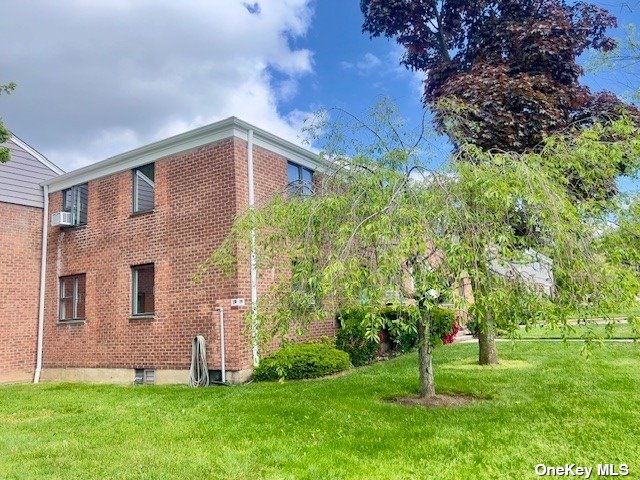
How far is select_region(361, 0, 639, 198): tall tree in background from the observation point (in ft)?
33.3

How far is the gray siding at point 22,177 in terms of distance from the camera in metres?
13.9

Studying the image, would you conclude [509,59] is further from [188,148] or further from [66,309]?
[66,309]

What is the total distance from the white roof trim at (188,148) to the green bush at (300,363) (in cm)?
406

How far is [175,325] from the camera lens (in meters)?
11.2

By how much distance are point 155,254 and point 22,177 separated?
591 cm

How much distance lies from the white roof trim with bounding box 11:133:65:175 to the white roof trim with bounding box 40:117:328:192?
1.28m

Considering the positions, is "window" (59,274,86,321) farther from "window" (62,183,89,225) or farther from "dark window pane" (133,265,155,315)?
"dark window pane" (133,265,155,315)

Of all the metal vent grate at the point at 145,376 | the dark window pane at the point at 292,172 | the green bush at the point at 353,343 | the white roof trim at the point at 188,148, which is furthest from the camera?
the dark window pane at the point at 292,172

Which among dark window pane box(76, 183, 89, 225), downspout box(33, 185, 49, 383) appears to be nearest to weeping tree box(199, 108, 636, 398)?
dark window pane box(76, 183, 89, 225)

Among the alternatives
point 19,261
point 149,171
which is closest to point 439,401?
point 149,171

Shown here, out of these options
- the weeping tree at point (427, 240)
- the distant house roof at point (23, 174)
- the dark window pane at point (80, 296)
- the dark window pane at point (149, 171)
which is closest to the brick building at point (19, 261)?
the distant house roof at point (23, 174)

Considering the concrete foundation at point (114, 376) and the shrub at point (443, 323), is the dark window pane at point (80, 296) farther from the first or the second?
the shrub at point (443, 323)

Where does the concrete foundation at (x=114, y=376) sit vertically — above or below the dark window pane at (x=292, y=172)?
below

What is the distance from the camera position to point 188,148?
1162 centimetres
